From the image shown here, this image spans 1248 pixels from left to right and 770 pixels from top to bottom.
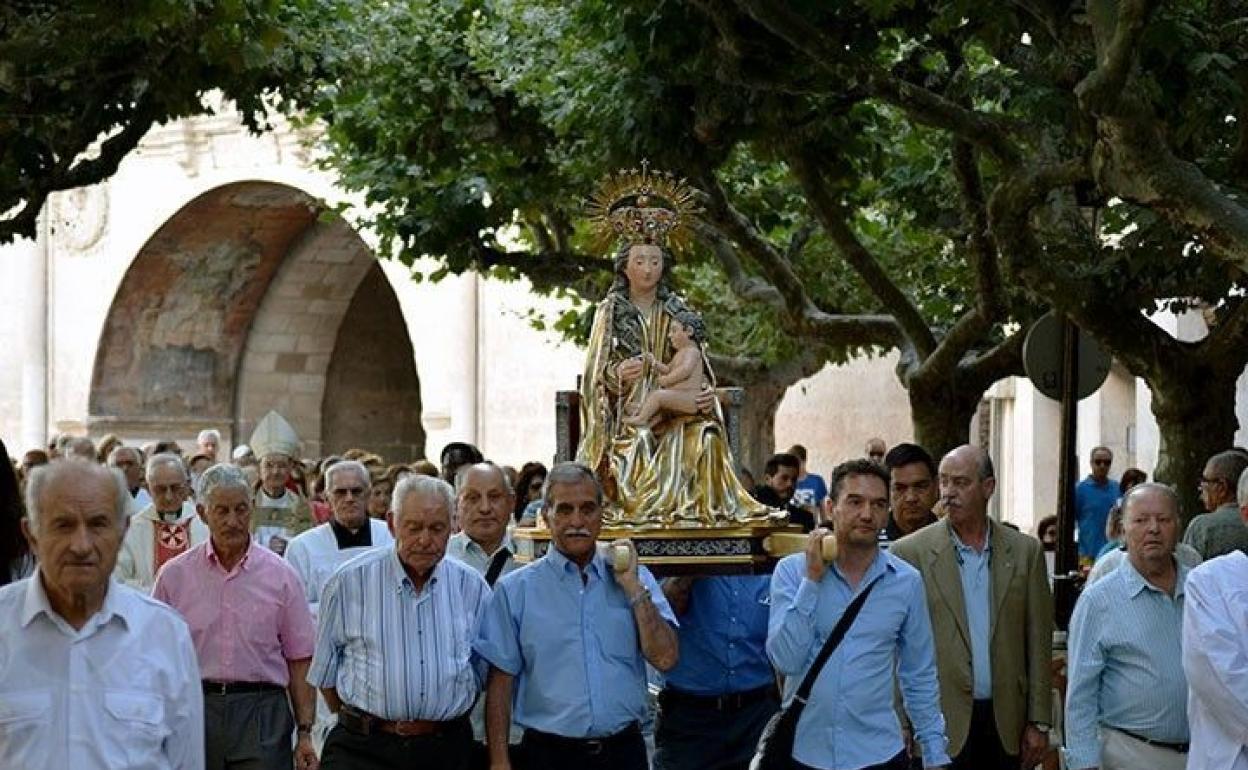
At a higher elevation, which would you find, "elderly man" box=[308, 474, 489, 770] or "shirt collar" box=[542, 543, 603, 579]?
"shirt collar" box=[542, 543, 603, 579]

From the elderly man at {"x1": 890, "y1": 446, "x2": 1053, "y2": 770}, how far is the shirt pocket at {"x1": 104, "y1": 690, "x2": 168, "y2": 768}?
14.2 feet

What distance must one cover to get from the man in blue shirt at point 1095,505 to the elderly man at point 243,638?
1272cm

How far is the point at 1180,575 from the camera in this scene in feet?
32.7

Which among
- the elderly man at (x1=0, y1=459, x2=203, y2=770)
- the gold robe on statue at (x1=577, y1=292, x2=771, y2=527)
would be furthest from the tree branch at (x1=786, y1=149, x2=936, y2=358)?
the elderly man at (x1=0, y1=459, x2=203, y2=770)

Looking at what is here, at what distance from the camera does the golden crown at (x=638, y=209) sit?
1245 centimetres

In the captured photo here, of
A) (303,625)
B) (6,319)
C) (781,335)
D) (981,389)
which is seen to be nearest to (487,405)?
(781,335)

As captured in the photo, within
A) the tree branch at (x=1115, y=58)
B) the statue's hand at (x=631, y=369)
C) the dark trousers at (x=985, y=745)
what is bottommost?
the dark trousers at (x=985, y=745)

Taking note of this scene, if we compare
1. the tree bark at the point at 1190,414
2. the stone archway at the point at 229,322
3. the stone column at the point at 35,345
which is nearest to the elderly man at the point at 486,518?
the tree bark at the point at 1190,414

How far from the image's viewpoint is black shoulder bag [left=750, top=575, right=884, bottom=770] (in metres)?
9.30

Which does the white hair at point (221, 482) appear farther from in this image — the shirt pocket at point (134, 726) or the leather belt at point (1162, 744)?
the shirt pocket at point (134, 726)

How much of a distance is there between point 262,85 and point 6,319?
20.6 meters

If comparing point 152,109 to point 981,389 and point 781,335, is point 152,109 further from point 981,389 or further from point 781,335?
point 781,335

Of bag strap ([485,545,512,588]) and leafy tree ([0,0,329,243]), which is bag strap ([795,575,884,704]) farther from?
leafy tree ([0,0,329,243])

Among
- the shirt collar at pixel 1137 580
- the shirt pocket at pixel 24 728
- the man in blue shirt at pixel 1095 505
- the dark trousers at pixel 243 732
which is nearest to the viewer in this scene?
the shirt pocket at pixel 24 728
